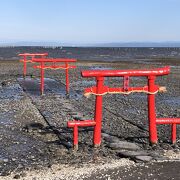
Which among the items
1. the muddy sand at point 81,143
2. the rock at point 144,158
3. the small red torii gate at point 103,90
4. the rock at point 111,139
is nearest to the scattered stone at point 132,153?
the muddy sand at point 81,143

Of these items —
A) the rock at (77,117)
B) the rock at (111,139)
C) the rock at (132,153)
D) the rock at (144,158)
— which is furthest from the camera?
the rock at (77,117)

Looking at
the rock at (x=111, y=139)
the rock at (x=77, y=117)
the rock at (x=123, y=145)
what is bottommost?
the rock at (x=77, y=117)

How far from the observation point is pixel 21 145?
10.0 m

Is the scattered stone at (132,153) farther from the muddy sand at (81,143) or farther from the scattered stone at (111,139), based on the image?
the scattered stone at (111,139)

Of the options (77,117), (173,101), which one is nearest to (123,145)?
(77,117)

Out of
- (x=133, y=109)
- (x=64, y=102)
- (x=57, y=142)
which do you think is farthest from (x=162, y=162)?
(x=64, y=102)

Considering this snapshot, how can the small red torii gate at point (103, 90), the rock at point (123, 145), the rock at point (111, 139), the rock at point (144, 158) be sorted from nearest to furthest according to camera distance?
the rock at point (144, 158), the small red torii gate at point (103, 90), the rock at point (123, 145), the rock at point (111, 139)

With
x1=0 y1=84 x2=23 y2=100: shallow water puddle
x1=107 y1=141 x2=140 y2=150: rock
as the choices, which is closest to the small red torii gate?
x1=107 y1=141 x2=140 y2=150: rock

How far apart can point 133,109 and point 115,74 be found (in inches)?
261

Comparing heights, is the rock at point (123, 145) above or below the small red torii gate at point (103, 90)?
below

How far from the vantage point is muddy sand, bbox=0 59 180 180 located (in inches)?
308

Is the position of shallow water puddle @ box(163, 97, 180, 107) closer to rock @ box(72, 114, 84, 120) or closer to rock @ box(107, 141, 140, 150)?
rock @ box(72, 114, 84, 120)

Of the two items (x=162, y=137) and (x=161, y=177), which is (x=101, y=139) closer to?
(x=162, y=137)

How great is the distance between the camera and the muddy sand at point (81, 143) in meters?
7.83
